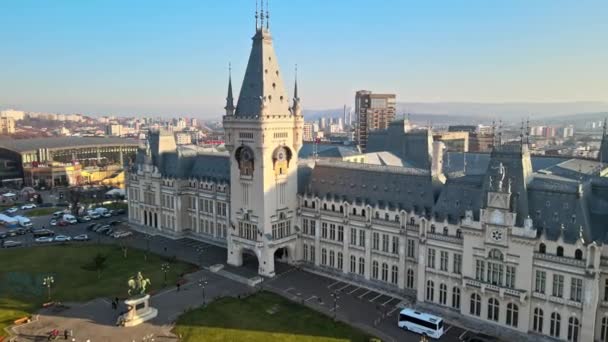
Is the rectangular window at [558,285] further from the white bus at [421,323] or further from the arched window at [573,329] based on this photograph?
the white bus at [421,323]

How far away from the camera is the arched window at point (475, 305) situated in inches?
2346

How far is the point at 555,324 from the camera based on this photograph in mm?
53938

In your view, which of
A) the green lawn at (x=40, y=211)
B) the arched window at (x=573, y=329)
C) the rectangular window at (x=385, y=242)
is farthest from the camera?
the green lawn at (x=40, y=211)

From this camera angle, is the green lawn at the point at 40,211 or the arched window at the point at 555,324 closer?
the arched window at the point at 555,324

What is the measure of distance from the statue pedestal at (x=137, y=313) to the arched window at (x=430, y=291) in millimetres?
38359

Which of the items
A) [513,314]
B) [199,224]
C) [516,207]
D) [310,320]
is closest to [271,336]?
[310,320]

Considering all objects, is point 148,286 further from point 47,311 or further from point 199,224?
point 199,224

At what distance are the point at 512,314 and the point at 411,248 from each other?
16349 millimetres

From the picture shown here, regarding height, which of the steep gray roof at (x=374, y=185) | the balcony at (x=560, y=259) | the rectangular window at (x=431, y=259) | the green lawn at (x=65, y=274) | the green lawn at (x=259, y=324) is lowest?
the green lawn at (x=259, y=324)

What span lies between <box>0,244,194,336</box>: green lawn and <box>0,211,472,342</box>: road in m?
6.04

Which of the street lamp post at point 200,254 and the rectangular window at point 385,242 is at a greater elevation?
the rectangular window at point 385,242

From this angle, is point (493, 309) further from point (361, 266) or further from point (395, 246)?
point (361, 266)

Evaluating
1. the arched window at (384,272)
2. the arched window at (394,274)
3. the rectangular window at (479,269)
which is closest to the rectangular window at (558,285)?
the rectangular window at (479,269)

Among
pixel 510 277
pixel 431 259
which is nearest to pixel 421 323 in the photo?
pixel 431 259
